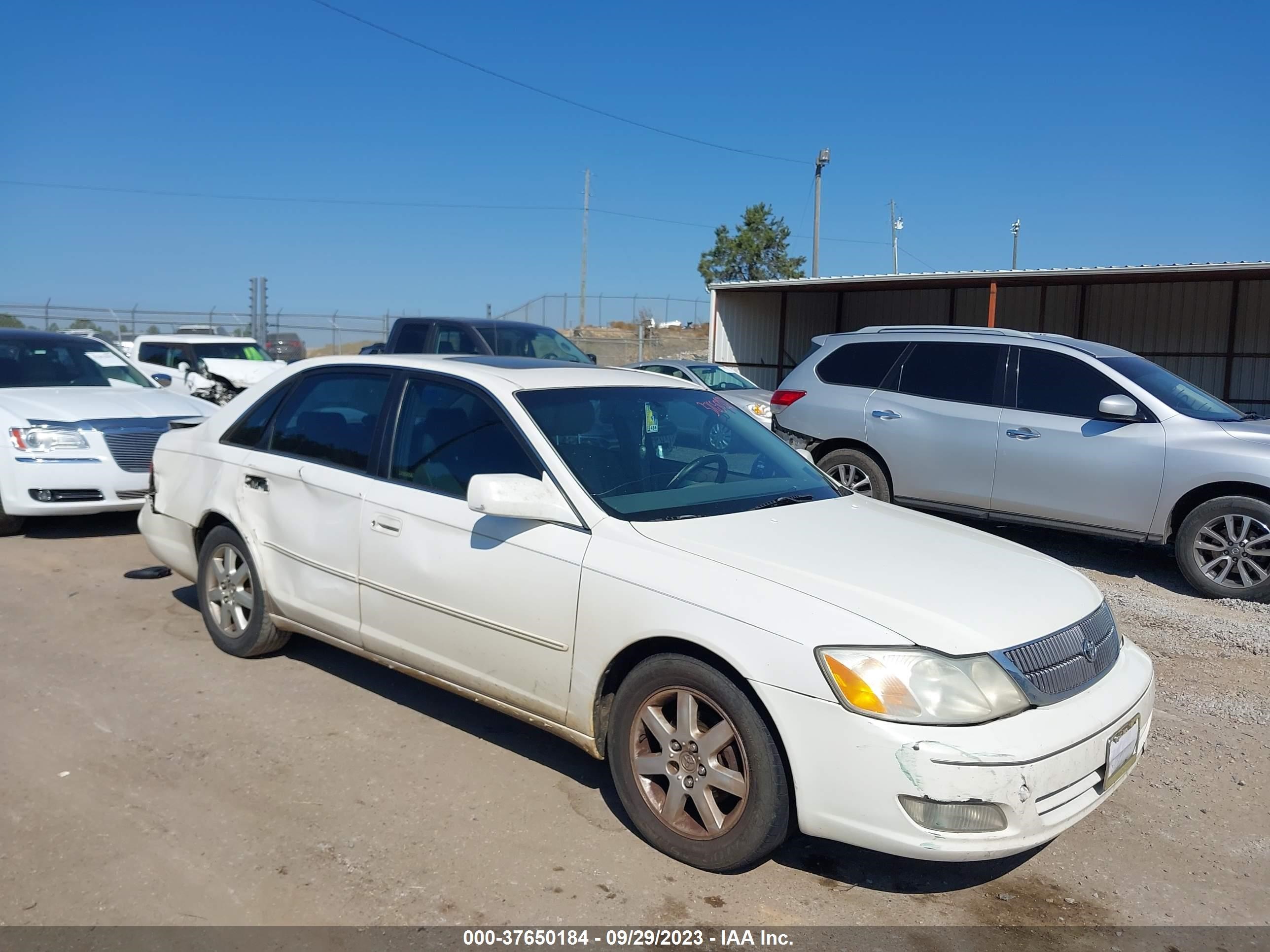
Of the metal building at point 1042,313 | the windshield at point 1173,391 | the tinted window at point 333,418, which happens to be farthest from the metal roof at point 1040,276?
the tinted window at point 333,418

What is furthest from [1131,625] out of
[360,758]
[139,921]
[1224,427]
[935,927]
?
[139,921]

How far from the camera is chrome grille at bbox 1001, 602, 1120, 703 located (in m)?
3.21

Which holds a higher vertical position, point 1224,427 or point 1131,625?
point 1224,427

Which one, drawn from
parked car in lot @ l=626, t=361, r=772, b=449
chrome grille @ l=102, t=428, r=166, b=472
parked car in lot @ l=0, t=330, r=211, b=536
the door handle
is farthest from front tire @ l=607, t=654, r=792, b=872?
parked car in lot @ l=626, t=361, r=772, b=449

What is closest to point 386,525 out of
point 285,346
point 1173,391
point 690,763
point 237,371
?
point 690,763

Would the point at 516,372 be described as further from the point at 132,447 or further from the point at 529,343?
the point at 529,343

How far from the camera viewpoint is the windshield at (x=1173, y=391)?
7578 mm

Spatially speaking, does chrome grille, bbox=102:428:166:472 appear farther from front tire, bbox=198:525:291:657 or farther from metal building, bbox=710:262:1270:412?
metal building, bbox=710:262:1270:412

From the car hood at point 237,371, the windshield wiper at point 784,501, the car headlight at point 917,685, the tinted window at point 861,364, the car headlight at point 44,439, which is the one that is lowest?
the car headlight at point 917,685

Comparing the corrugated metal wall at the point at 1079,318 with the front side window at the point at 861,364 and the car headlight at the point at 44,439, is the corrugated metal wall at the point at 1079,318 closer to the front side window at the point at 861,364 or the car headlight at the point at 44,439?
the front side window at the point at 861,364

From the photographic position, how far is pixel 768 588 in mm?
3301

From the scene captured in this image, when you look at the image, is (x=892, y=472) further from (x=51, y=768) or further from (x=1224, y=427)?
(x=51, y=768)

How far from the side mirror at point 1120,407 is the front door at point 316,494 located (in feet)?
17.2

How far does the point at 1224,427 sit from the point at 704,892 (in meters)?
5.78
